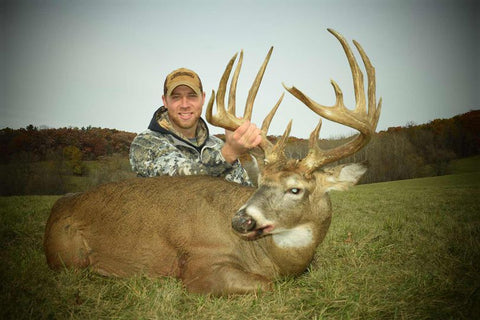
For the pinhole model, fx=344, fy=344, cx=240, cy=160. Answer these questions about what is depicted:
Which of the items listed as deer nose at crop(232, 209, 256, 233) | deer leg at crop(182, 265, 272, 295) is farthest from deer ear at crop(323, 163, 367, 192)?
deer leg at crop(182, 265, 272, 295)

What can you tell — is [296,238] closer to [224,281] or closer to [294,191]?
[294,191]

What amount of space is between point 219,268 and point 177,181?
1277mm

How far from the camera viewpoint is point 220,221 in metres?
3.69

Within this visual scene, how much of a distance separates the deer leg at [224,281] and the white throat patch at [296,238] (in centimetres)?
41

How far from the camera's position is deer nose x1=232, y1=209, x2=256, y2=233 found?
3.02 meters

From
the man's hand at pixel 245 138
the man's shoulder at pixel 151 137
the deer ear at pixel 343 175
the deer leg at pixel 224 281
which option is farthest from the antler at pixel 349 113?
the man's shoulder at pixel 151 137

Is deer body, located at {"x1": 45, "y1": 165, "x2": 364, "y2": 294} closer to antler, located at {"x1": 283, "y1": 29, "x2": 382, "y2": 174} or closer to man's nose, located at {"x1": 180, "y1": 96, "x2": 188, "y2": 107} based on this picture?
antler, located at {"x1": 283, "y1": 29, "x2": 382, "y2": 174}

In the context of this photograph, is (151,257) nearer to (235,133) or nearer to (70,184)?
(235,133)

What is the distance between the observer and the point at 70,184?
2109 cm

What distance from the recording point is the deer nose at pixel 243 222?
9.92ft

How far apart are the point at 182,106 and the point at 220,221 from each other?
103 inches

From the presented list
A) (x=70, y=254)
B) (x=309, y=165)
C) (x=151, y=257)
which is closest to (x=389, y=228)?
(x=309, y=165)

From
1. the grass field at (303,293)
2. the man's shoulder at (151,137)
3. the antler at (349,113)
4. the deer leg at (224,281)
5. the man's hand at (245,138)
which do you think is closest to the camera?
the grass field at (303,293)

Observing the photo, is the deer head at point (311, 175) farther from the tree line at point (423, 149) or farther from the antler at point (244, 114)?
the tree line at point (423, 149)
